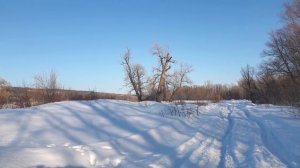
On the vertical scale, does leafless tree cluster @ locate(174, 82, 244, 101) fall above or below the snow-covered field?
above

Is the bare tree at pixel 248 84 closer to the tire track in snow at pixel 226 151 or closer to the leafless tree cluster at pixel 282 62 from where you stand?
the leafless tree cluster at pixel 282 62

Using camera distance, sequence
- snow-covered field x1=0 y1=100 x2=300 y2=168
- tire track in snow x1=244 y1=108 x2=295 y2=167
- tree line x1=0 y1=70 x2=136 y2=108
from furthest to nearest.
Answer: tree line x1=0 y1=70 x2=136 y2=108, tire track in snow x1=244 y1=108 x2=295 y2=167, snow-covered field x1=0 y1=100 x2=300 y2=168

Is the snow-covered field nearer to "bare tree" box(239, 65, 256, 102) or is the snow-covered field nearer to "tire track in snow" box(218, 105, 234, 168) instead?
"tire track in snow" box(218, 105, 234, 168)

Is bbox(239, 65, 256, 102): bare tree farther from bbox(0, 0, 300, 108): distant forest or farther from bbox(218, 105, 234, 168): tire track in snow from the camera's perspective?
bbox(218, 105, 234, 168): tire track in snow

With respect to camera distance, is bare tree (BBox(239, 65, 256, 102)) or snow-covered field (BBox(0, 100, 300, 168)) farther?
bare tree (BBox(239, 65, 256, 102))

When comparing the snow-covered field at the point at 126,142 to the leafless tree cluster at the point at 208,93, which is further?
the leafless tree cluster at the point at 208,93

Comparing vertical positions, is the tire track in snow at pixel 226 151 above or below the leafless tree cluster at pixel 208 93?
below

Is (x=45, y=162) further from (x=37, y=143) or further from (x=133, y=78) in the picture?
(x=133, y=78)

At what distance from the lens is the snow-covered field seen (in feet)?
25.4

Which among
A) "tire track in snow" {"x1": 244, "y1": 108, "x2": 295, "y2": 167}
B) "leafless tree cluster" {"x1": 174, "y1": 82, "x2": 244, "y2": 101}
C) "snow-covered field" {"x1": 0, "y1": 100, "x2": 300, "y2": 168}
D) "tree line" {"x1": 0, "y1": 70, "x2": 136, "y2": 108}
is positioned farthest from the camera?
"leafless tree cluster" {"x1": 174, "y1": 82, "x2": 244, "y2": 101}

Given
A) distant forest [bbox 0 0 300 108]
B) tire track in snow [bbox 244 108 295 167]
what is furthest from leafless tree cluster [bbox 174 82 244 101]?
tire track in snow [bbox 244 108 295 167]

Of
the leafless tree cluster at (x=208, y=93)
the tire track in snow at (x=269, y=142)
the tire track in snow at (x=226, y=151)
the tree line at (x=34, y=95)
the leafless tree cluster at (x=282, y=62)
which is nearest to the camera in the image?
the tire track in snow at (x=226, y=151)

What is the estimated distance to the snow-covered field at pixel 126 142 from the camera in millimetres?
7750

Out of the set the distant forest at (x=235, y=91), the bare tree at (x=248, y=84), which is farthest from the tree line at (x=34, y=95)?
the bare tree at (x=248, y=84)
